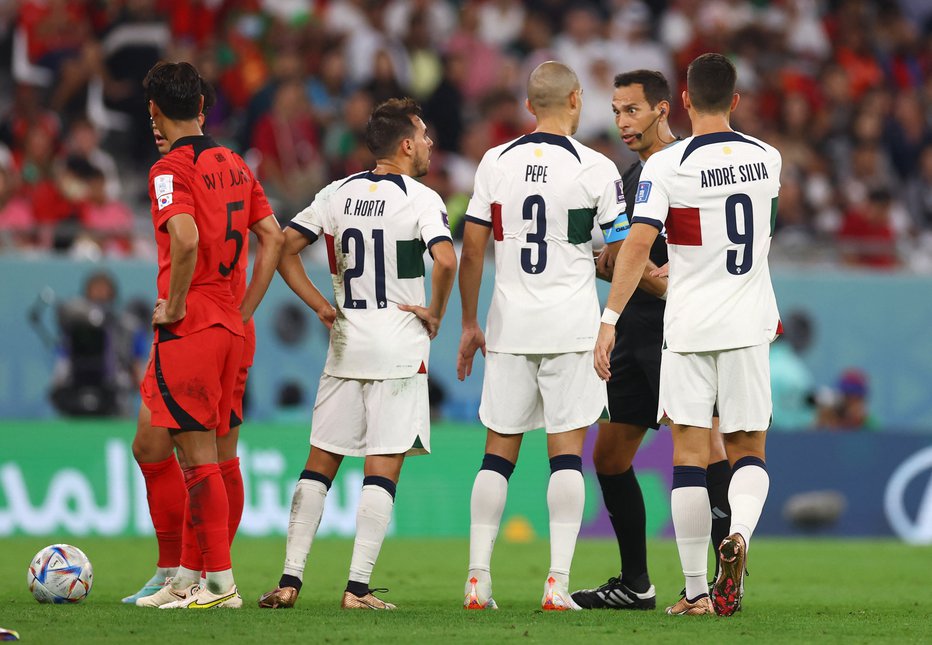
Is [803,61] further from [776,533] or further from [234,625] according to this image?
[234,625]

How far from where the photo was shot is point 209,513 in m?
6.82

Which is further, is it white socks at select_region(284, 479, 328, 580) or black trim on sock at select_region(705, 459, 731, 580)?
black trim on sock at select_region(705, 459, 731, 580)

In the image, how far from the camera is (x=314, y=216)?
24.6 ft

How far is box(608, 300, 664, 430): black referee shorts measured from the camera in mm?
7613

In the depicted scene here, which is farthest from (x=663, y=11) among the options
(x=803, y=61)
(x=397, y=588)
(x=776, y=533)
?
(x=397, y=588)

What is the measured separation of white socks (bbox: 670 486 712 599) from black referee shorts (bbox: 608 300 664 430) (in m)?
0.88

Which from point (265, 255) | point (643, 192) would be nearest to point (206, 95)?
point (265, 255)

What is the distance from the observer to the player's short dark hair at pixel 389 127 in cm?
744

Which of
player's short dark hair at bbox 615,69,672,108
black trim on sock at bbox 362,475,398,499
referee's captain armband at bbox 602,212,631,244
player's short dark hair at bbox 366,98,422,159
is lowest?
black trim on sock at bbox 362,475,398,499

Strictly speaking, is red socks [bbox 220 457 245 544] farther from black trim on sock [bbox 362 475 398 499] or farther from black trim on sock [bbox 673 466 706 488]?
black trim on sock [bbox 673 466 706 488]

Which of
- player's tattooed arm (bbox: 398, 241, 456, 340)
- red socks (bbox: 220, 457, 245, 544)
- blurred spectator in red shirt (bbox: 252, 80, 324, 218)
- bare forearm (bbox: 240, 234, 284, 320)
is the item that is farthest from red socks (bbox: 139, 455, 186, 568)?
blurred spectator in red shirt (bbox: 252, 80, 324, 218)

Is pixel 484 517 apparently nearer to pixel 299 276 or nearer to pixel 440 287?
pixel 440 287

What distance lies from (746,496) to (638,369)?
3.91 ft

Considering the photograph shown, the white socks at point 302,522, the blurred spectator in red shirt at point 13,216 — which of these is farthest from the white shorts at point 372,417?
the blurred spectator in red shirt at point 13,216
